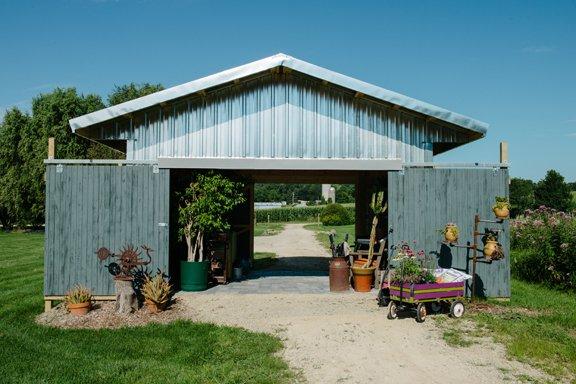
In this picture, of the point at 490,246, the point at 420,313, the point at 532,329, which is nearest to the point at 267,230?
the point at 490,246

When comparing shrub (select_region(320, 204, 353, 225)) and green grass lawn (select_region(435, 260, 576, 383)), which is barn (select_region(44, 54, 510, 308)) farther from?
shrub (select_region(320, 204, 353, 225))

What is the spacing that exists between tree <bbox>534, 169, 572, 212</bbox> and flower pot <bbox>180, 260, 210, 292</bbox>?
125 feet

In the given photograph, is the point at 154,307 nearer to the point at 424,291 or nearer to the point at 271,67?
the point at 424,291

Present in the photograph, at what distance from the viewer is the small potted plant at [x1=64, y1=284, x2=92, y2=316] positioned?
926cm

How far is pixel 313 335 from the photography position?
7.83 meters

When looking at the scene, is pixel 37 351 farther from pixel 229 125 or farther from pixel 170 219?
pixel 229 125

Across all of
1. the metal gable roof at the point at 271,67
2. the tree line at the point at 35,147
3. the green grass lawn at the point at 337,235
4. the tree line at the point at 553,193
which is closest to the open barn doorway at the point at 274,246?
the metal gable roof at the point at 271,67

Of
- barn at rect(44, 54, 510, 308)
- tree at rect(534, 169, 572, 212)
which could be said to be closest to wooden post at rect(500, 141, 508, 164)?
barn at rect(44, 54, 510, 308)

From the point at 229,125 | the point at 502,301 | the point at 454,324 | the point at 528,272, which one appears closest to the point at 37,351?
the point at 229,125

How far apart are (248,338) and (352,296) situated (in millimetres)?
3810

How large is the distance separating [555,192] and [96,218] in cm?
4097

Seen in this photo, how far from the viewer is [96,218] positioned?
34.1 ft

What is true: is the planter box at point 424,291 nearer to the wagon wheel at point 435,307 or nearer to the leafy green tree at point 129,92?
the wagon wheel at point 435,307

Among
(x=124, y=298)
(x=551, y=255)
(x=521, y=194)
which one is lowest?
(x=124, y=298)
